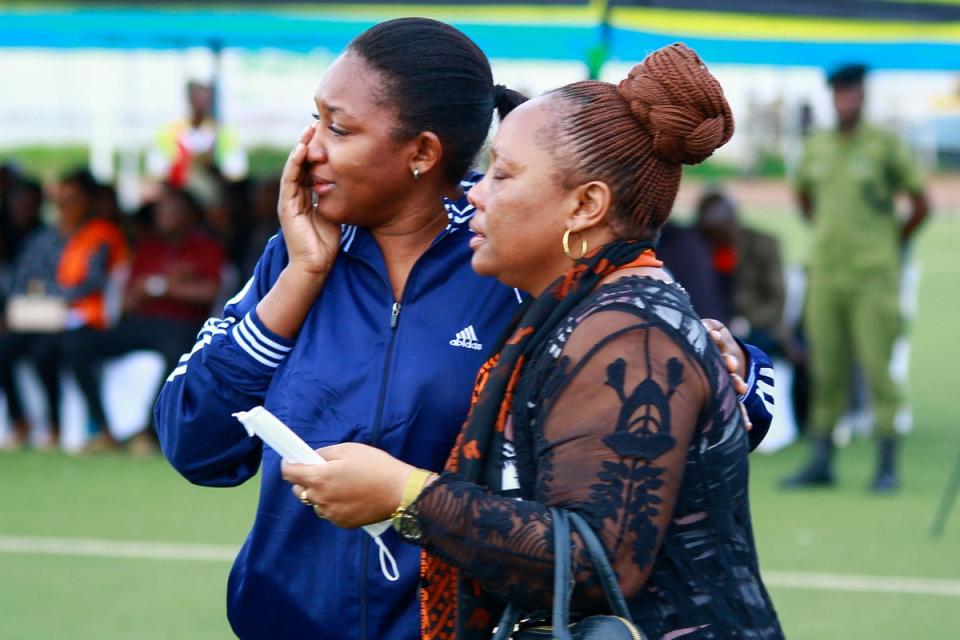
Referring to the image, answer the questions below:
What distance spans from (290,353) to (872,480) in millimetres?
6298

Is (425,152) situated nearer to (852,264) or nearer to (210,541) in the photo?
(210,541)

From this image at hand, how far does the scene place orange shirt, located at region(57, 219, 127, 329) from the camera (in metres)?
9.30

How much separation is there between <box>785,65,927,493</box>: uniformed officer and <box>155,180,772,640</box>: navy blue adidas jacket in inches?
235

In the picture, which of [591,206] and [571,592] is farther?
[591,206]

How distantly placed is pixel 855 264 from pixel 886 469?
119 centimetres

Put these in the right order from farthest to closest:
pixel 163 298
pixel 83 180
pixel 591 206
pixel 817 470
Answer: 1. pixel 83 180
2. pixel 163 298
3. pixel 817 470
4. pixel 591 206

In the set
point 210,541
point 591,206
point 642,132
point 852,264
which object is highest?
point 642,132

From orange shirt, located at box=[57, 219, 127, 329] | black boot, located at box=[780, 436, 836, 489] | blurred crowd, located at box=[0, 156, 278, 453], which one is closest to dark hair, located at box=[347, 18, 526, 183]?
black boot, located at box=[780, 436, 836, 489]

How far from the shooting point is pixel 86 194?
9.55 meters

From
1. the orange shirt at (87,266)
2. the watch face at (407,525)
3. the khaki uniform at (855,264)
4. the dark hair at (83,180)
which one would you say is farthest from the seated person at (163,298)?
the watch face at (407,525)

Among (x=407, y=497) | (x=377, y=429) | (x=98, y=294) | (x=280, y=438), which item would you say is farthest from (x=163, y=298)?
(x=407, y=497)

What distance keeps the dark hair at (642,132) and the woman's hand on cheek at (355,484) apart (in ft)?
1.69

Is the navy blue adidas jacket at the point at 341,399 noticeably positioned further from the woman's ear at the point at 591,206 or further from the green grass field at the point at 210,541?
the green grass field at the point at 210,541

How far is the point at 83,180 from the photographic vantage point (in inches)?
376
